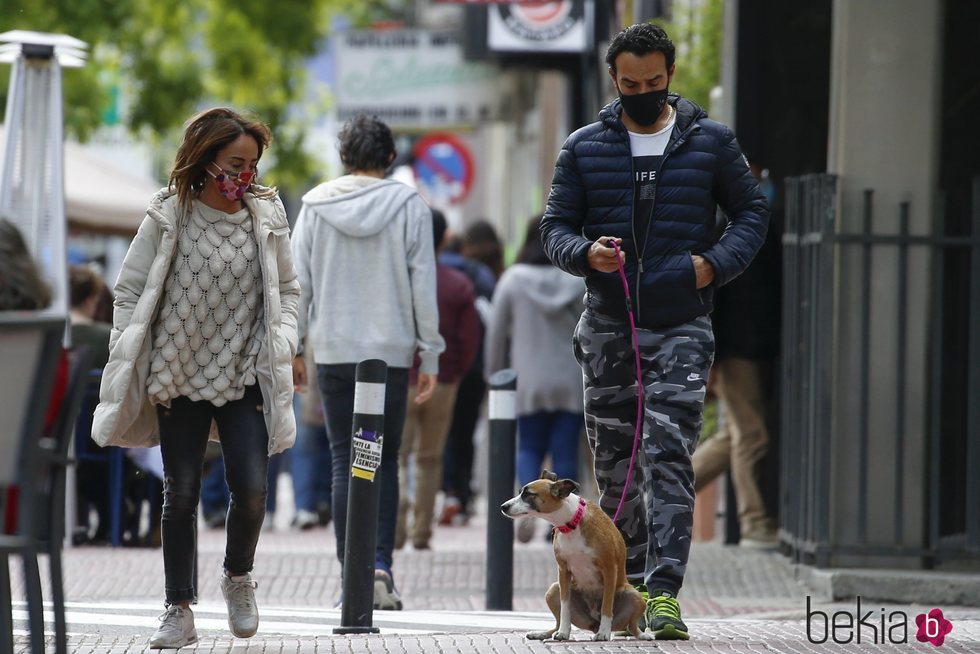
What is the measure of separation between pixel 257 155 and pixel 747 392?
4.79 m

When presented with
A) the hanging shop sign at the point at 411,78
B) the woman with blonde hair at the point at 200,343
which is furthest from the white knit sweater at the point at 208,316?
the hanging shop sign at the point at 411,78

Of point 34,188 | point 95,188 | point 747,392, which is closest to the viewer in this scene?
point 747,392

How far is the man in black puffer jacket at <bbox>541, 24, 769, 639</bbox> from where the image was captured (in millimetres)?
5988

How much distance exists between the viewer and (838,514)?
8.23 metres

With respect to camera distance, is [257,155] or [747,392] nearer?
[257,155]

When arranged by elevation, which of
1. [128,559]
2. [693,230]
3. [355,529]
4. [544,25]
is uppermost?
[544,25]

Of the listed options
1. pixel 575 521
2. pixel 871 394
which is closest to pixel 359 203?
pixel 871 394

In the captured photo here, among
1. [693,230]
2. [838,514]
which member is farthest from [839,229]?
[693,230]

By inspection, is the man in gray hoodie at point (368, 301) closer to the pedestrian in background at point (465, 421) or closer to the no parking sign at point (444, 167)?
the pedestrian in background at point (465, 421)

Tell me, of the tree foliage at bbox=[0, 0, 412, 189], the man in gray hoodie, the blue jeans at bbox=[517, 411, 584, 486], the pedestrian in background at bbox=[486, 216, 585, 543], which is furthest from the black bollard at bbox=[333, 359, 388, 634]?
the tree foliage at bbox=[0, 0, 412, 189]

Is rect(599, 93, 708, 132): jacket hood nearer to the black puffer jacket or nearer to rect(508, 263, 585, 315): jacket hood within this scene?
the black puffer jacket

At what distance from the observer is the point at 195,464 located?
5.84 m

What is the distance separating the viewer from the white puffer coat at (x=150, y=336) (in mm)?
5703

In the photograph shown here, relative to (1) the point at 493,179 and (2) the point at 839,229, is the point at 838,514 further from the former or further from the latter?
(1) the point at 493,179
